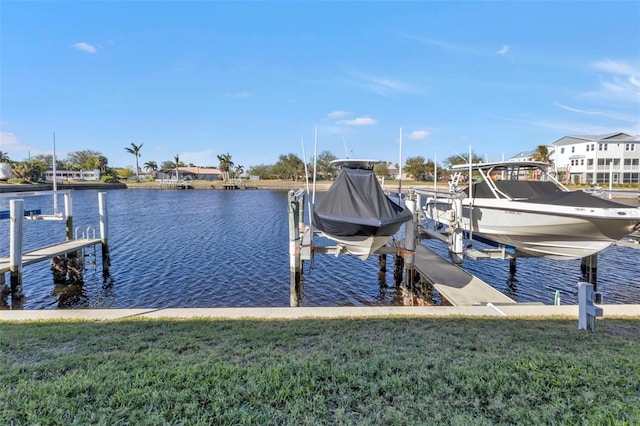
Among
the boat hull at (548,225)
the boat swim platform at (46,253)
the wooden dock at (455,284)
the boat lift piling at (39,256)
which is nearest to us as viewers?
the boat hull at (548,225)

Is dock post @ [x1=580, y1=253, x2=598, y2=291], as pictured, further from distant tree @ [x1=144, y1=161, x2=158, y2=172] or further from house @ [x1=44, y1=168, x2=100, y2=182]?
distant tree @ [x1=144, y1=161, x2=158, y2=172]

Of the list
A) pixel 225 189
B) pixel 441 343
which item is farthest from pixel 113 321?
pixel 225 189

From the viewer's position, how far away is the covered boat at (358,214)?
9266 millimetres

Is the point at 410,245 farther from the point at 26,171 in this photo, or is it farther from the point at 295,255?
the point at 26,171

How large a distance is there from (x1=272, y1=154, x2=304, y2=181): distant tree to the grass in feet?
347

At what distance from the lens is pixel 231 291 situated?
1300 centimetres

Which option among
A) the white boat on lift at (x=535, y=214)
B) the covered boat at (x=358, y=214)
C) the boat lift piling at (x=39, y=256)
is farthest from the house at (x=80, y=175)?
the white boat on lift at (x=535, y=214)

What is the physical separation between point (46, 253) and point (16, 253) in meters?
1.77

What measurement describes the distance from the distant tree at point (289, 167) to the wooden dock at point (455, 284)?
9859 centimetres

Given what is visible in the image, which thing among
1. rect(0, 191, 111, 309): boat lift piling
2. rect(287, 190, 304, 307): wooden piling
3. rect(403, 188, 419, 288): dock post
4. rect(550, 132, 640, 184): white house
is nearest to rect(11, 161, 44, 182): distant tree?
rect(0, 191, 111, 309): boat lift piling

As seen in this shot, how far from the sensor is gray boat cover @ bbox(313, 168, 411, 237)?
9227 mm

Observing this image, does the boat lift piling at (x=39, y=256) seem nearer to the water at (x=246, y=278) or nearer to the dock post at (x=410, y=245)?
the water at (x=246, y=278)

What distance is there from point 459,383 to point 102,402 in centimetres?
339

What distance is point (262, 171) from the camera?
131m
